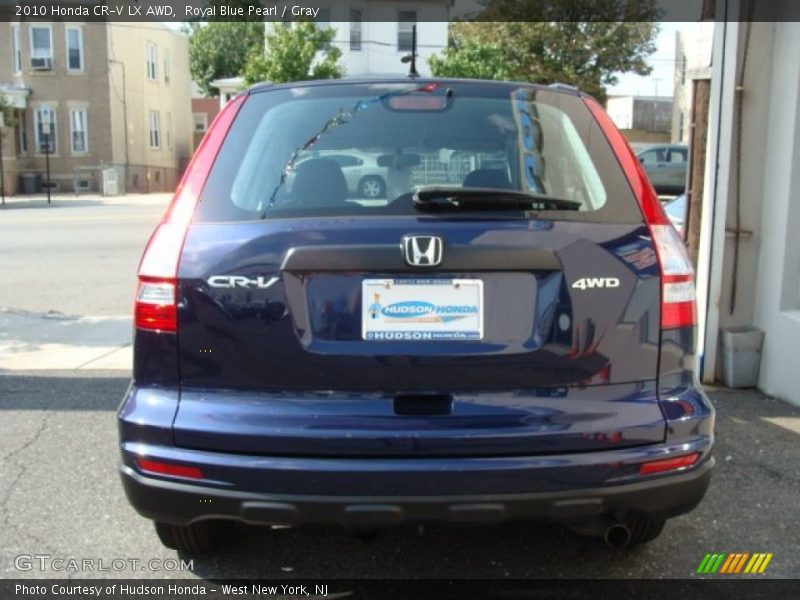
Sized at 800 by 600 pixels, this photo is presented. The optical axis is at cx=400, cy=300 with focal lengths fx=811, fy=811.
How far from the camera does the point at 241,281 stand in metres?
2.47

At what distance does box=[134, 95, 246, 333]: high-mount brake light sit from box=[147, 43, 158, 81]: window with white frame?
139 ft

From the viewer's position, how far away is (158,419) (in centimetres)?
248

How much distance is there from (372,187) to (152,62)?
4322 centimetres

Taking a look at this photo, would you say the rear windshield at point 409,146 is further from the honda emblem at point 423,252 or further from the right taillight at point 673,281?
the honda emblem at point 423,252

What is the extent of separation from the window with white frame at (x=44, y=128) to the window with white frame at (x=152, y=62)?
599 centimetres

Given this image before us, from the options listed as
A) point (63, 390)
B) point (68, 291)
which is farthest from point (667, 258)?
point (68, 291)

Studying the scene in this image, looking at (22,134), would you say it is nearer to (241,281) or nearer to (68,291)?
(68,291)

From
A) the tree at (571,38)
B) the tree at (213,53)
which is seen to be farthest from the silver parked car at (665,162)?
the tree at (213,53)

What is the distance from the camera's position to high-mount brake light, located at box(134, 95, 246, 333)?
2.51 meters

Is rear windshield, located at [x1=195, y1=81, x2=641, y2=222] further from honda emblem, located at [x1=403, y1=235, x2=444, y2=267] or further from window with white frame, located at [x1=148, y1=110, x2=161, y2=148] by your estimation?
window with white frame, located at [x1=148, y1=110, x2=161, y2=148]

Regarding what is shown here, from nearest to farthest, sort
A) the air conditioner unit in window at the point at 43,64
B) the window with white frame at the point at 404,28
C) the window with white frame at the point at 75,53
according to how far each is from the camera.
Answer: the window with white frame at the point at 404,28 → the air conditioner unit in window at the point at 43,64 → the window with white frame at the point at 75,53

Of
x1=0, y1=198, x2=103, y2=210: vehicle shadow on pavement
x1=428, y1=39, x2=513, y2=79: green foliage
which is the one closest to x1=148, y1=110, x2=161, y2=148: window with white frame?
x1=0, y1=198, x2=103, y2=210: vehicle shadow on pavement

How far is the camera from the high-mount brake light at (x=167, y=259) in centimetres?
251

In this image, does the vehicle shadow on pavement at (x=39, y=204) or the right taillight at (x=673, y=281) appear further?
the vehicle shadow on pavement at (x=39, y=204)
